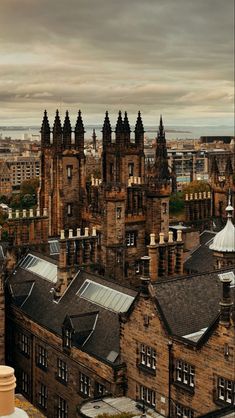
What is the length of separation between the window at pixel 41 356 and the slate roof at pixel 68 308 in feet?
5.79

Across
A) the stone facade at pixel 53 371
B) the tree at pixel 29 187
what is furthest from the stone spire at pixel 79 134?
the tree at pixel 29 187

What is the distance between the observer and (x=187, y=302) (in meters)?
31.5

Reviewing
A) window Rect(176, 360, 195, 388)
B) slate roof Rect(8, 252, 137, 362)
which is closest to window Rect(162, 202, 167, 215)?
slate roof Rect(8, 252, 137, 362)

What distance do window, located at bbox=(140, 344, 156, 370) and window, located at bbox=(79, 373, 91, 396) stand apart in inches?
186

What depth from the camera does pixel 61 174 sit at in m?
63.6

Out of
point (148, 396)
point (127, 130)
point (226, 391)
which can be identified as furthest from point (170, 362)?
point (127, 130)

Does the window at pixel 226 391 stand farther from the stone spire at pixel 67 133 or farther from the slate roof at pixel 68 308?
the stone spire at pixel 67 133

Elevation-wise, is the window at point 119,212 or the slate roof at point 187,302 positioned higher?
the window at point 119,212

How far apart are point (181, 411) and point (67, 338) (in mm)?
9326

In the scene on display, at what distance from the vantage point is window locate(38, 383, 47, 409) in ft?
130

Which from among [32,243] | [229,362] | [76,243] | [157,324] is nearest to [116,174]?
[32,243]

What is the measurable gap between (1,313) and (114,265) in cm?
1084

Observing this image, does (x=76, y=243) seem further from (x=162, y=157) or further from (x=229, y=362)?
(x=162, y=157)

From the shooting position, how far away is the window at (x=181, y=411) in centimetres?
2894
